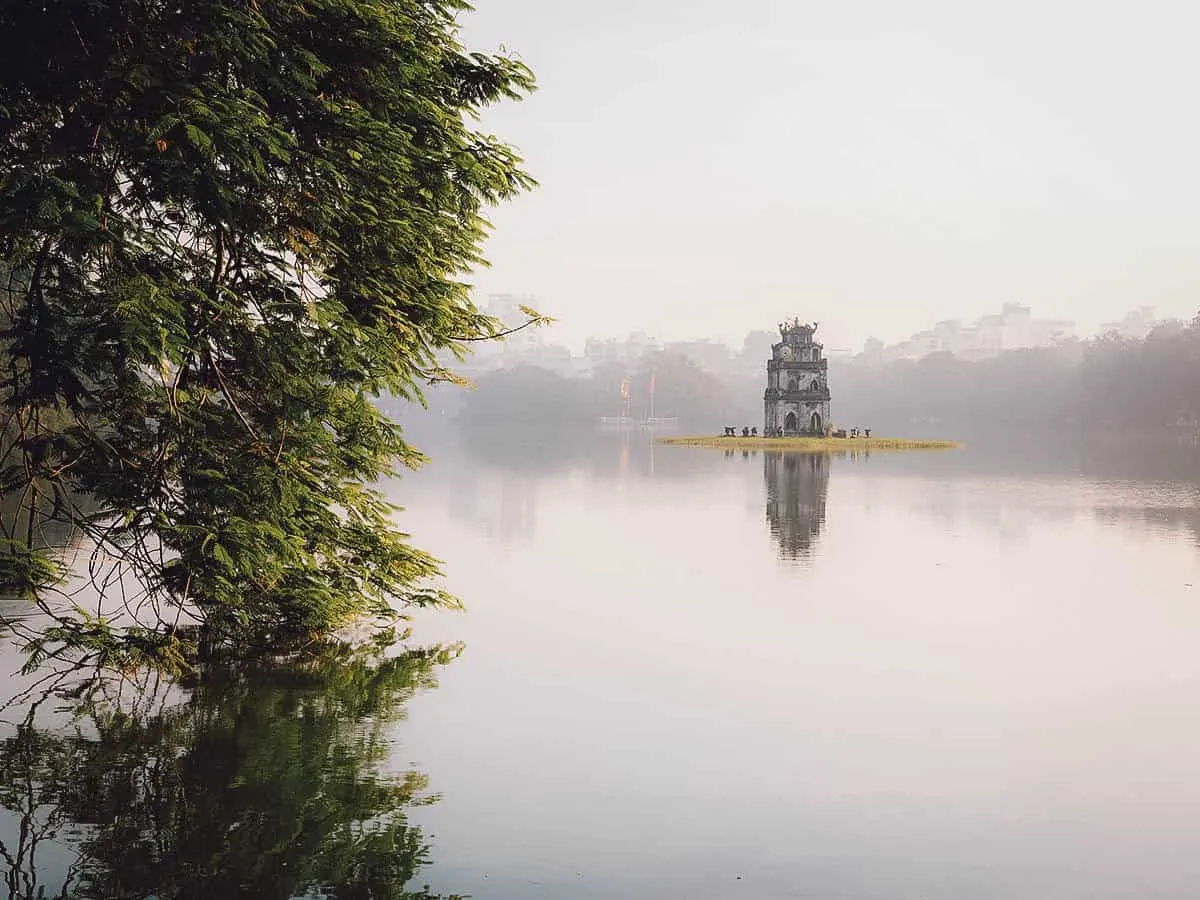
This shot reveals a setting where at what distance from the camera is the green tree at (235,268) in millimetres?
10500

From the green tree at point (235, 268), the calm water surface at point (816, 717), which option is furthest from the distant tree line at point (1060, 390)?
the green tree at point (235, 268)

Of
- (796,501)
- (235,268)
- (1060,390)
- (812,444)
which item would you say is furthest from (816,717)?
(1060,390)

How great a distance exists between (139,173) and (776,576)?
13.8 meters

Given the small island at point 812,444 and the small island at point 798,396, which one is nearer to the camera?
the small island at point 812,444

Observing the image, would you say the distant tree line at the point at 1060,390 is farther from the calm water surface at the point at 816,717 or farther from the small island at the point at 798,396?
the calm water surface at the point at 816,717

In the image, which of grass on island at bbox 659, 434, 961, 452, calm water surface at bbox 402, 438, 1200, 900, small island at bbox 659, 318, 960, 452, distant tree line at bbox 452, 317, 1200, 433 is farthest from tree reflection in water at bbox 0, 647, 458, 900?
distant tree line at bbox 452, 317, 1200, 433

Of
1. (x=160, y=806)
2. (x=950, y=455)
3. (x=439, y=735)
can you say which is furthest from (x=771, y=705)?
(x=950, y=455)

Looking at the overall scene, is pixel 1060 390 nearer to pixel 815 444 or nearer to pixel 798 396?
pixel 798 396

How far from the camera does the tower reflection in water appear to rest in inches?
1077

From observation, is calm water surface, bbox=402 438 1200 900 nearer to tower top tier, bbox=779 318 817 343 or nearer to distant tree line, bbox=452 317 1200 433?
tower top tier, bbox=779 318 817 343

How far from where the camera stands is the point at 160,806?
9.16m

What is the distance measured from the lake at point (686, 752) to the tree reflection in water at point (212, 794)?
0.10ft

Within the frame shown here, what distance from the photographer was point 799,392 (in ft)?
309

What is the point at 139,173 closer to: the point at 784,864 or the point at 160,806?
the point at 160,806
